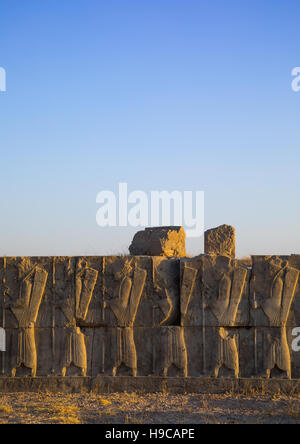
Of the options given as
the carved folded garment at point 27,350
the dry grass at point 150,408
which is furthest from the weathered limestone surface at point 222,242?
the carved folded garment at point 27,350

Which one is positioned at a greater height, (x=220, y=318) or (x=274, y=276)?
(x=274, y=276)

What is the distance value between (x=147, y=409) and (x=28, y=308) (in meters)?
2.87

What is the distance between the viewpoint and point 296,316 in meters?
9.72

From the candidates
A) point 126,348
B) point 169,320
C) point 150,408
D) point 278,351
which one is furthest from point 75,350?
point 278,351

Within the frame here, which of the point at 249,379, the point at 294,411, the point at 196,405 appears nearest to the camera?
the point at 294,411

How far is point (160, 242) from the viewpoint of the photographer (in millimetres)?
11117

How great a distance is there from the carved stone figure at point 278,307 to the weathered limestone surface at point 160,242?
83.9 inches

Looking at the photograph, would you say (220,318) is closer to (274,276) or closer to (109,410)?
(274,276)

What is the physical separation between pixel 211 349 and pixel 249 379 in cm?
79

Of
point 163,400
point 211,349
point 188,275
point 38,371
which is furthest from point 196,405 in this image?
point 38,371

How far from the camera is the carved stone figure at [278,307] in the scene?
9.62 m

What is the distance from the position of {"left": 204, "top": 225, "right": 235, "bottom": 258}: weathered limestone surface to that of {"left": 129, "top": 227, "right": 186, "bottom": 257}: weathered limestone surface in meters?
0.71

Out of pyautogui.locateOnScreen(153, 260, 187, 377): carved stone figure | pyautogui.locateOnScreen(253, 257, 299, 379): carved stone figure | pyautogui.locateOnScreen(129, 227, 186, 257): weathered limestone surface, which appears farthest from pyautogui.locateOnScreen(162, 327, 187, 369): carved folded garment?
pyautogui.locateOnScreen(129, 227, 186, 257): weathered limestone surface

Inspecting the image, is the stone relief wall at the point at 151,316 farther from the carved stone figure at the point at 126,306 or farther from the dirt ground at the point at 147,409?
the dirt ground at the point at 147,409
